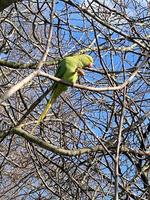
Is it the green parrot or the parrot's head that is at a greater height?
the parrot's head

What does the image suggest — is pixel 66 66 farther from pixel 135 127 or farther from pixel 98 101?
pixel 98 101

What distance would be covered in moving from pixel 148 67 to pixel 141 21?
39 centimetres

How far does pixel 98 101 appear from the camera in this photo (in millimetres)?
3947

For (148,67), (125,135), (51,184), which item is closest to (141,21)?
(148,67)

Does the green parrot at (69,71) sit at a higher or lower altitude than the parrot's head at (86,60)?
lower

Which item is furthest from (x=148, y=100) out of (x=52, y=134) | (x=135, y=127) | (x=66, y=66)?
(x=66, y=66)

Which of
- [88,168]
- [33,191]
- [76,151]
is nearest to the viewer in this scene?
[76,151]

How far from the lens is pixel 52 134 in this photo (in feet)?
13.5

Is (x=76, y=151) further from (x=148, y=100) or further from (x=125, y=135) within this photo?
(x=148, y=100)

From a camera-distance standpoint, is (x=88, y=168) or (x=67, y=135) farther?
(x=67, y=135)

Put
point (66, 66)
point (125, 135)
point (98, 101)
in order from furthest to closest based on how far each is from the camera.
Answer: point (98, 101) → point (125, 135) → point (66, 66)

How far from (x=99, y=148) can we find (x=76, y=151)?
188 mm

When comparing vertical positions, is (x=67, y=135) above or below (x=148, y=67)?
below

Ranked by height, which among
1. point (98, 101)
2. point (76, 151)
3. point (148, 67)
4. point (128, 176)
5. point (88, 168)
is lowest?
point (76, 151)
